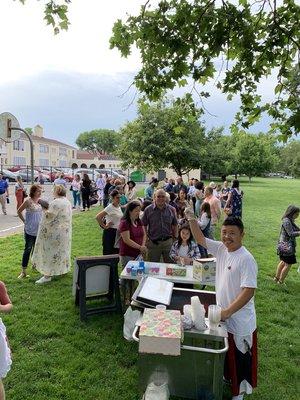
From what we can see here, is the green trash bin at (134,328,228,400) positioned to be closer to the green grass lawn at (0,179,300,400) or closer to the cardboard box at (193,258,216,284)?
the green grass lawn at (0,179,300,400)

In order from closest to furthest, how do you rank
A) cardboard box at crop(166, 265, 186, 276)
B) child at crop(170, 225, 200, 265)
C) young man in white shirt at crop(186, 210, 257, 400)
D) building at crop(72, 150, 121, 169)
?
1. young man in white shirt at crop(186, 210, 257, 400)
2. cardboard box at crop(166, 265, 186, 276)
3. child at crop(170, 225, 200, 265)
4. building at crop(72, 150, 121, 169)

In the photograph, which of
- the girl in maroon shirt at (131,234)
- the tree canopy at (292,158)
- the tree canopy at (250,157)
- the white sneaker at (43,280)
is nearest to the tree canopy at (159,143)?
the white sneaker at (43,280)

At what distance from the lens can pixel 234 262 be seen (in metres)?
3.15

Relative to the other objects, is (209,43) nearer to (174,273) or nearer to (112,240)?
(174,273)

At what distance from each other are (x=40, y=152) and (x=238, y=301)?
7261 cm

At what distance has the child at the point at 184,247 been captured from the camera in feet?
19.0

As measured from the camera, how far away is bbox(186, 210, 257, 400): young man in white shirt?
307 centimetres

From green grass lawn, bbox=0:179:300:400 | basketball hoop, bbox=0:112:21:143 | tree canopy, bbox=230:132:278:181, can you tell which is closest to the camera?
green grass lawn, bbox=0:179:300:400

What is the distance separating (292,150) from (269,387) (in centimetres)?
10419

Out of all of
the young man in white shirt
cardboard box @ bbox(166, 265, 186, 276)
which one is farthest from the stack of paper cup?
cardboard box @ bbox(166, 265, 186, 276)

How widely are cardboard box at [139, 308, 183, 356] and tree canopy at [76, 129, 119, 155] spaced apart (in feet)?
338

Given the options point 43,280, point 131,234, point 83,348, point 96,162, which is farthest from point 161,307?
point 96,162

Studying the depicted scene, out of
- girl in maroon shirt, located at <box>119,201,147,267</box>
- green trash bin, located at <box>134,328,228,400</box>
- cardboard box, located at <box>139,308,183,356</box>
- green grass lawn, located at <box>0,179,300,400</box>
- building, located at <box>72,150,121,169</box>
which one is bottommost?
green grass lawn, located at <box>0,179,300,400</box>

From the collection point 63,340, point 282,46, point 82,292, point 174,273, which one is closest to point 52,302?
point 82,292
